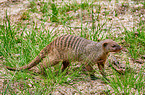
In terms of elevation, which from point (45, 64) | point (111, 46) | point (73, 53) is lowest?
point (45, 64)

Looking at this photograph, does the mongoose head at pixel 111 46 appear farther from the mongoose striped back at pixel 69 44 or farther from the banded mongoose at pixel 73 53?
the mongoose striped back at pixel 69 44

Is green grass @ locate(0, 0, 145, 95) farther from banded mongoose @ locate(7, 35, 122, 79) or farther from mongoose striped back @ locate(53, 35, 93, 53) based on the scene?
mongoose striped back @ locate(53, 35, 93, 53)

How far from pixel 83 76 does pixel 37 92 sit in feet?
2.68

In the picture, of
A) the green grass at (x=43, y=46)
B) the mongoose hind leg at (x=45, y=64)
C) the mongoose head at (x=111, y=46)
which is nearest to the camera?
the green grass at (x=43, y=46)

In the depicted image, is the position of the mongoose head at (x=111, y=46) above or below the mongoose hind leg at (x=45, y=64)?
above

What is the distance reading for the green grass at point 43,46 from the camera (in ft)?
9.46

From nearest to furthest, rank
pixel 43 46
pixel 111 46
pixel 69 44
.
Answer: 1. pixel 111 46
2. pixel 69 44
3. pixel 43 46

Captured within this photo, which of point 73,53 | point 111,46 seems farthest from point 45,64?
point 111,46

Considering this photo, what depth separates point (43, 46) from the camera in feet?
12.5

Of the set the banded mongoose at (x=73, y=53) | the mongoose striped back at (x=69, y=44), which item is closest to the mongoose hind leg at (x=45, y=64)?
the banded mongoose at (x=73, y=53)

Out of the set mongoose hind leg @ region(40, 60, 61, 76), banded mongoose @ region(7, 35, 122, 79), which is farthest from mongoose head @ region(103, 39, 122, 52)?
mongoose hind leg @ region(40, 60, 61, 76)

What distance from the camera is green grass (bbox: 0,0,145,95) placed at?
288 centimetres

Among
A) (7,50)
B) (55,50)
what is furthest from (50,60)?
(7,50)

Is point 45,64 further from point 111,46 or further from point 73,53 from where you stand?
point 111,46
